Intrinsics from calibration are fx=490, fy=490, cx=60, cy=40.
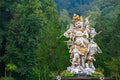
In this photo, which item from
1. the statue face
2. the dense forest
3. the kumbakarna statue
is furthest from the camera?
the dense forest

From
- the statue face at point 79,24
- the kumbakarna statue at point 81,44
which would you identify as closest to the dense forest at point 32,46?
the kumbakarna statue at point 81,44

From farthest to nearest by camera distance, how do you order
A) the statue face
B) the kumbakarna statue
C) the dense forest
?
1. the dense forest
2. the statue face
3. the kumbakarna statue

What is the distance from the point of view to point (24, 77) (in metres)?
37.6

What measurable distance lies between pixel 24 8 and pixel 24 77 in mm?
5325

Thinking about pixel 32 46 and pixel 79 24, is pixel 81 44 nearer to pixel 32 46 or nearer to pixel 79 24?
pixel 79 24

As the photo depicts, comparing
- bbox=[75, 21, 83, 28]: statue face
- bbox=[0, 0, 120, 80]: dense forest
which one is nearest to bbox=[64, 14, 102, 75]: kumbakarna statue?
bbox=[75, 21, 83, 28]: statue face

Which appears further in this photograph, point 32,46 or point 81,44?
point 32,46

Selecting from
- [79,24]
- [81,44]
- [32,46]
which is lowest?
[81,44]

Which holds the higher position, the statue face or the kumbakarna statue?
the statue face

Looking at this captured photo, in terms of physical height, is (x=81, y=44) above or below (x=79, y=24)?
below

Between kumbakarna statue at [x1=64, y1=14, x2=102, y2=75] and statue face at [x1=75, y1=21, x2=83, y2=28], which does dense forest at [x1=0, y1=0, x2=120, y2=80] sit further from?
statue face at [x1=75, y1=21, x2=83, y2=28]

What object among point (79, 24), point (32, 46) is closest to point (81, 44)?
point (79, 24)

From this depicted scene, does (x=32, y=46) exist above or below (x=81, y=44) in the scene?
above

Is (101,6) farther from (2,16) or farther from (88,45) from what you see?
(88,45)
